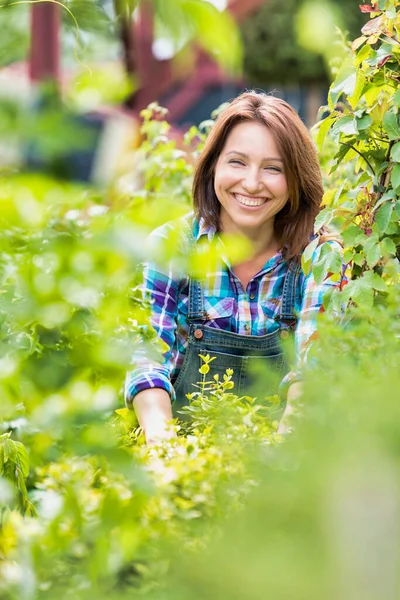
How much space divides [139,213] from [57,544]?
0.31 m

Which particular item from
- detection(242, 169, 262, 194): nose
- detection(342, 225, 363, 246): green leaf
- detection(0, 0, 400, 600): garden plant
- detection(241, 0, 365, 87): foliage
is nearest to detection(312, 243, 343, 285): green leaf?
detection(342, 225, 363, 246): green leaf

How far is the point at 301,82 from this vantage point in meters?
9.41

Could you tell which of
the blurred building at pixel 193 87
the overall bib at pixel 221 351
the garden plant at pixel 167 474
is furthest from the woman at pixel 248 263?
the blurred building at pixel 193 87

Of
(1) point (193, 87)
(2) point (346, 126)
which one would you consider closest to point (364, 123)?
(2) point (346, 126)

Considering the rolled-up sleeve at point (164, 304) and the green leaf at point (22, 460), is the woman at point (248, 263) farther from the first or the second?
the green leaf at point (22, 460)

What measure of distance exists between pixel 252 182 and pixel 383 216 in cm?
57

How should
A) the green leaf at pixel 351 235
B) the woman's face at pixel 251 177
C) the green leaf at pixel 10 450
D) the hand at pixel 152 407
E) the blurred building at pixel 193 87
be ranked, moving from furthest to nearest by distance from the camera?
the blurred building at pixel 193 87, the woman's face at pixel 251 177, the hand at pixel 152 407, the green leaf at pixel 351 235, the green leaf at pixel 10 450

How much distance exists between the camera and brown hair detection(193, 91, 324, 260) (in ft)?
7.07

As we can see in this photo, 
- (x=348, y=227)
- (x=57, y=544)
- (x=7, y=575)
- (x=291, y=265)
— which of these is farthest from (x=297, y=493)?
(x=291, y=265)

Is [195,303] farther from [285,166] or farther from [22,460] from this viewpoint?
[22,460]

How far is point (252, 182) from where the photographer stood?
2121 mm

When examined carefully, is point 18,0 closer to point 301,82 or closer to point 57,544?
point 57,544

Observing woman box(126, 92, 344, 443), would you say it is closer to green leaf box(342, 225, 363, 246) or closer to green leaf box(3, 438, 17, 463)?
green leaf box(342, 225, 363, 246)

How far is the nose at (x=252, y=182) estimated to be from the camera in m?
2.12
